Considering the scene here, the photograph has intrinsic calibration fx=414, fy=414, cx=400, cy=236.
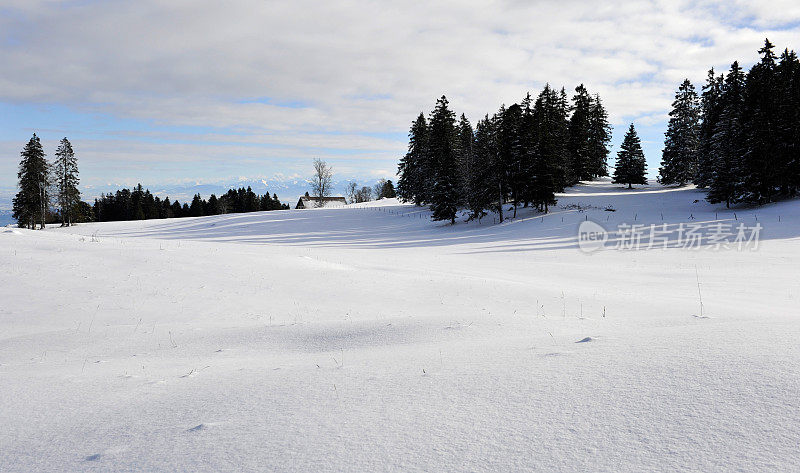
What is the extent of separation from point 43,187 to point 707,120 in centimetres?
8971

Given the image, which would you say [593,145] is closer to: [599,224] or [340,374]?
[599,224]

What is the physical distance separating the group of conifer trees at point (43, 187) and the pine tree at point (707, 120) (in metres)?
82.9

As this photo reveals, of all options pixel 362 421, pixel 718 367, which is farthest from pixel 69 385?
pixel 718 367

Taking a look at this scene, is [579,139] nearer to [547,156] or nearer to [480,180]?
[547,156]

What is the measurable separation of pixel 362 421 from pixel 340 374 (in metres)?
1.22

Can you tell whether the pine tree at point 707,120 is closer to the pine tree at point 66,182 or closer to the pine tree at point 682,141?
the pine tree at point 682,141

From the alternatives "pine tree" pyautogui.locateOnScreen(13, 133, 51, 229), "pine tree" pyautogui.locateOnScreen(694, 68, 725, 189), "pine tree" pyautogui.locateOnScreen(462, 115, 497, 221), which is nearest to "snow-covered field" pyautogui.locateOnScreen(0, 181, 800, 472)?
"pine tree" pyautogui.locateOnScreen(462, 115, 497, 221)

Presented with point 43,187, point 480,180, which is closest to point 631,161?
point 480,180

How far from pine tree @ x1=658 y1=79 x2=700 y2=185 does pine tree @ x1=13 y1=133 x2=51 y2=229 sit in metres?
88.6

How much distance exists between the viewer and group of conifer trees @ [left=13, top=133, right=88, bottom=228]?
55.7 metres

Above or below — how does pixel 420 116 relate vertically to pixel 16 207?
above

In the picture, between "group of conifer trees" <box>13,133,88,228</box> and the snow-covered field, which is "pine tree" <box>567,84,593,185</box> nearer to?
the snow-covered field

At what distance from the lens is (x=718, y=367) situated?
3686 mm

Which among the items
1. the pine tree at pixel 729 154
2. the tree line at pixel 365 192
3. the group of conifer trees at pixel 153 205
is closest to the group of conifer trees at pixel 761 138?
the pine tree at pixel 729 154
